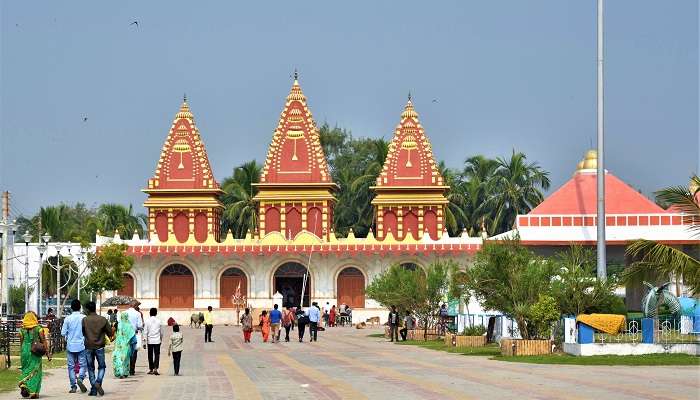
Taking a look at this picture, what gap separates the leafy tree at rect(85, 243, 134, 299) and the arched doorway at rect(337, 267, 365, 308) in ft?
36.3

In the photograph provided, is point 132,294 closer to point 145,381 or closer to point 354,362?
point 354,362

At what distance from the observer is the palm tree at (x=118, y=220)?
92.6m

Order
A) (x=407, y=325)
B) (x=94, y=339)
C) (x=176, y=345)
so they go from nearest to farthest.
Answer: (x=94, y=339)
(x=176, y=345)
(x=407, y=325)

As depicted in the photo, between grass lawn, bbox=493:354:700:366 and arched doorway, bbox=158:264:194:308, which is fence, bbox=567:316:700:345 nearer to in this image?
grass lawn, bbox=493:354:700:366

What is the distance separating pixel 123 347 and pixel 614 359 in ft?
34.0

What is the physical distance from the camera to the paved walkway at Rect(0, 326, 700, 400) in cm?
1953

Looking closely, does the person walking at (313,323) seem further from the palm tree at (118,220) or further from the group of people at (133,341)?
the palm tree at (118,220)

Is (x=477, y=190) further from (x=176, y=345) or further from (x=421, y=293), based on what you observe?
(x=176, y=345)

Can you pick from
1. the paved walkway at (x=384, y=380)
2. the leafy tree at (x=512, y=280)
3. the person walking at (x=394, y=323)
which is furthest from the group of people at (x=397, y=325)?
the paved walkway at (x=384, y=380)

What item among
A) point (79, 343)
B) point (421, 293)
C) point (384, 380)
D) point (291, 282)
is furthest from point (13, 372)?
point (291, 282)

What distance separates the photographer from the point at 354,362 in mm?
28750

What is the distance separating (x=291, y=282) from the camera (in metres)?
68.2

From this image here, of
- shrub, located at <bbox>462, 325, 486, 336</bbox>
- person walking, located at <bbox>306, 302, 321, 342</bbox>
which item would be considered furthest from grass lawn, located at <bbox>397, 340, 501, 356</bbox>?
person walking, located at <bbox>306, 302, 321, 342</bbox>

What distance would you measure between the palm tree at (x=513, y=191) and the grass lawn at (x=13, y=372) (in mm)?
56801
